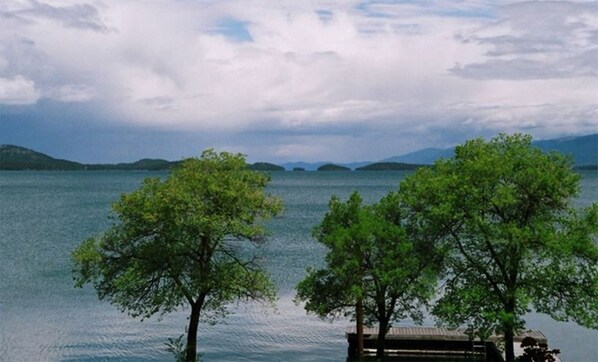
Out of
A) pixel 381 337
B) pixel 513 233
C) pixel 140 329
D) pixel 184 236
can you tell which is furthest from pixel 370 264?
pixel 140 329

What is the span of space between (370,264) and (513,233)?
281 inches

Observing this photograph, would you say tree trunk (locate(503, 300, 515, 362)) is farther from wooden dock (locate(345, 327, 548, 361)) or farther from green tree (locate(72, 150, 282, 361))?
green tree (locate(72, 150, 282, 361))

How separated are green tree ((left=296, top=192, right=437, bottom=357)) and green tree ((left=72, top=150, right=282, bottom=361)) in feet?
9.99

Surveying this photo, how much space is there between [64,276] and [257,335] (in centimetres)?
2705

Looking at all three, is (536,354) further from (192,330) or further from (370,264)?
(192,330)

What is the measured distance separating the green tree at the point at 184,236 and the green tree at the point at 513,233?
28.7 ft

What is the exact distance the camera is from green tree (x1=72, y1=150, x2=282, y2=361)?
37562 millimetres

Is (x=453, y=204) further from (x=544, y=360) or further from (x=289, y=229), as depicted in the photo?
(x=289, y=229)

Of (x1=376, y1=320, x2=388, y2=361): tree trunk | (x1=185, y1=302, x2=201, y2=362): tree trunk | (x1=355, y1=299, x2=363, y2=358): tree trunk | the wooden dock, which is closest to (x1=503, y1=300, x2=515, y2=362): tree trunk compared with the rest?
(x1=376, y1=320, x2=388, y2=361): tree trunk

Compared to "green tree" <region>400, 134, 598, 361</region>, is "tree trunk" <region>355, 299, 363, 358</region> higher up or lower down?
lower down

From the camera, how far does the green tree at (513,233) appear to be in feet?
121

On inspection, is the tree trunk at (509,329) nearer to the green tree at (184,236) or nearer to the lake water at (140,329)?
the lake water at (140,329)

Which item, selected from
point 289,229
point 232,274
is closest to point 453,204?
point 232,274

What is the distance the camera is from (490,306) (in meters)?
37.7
